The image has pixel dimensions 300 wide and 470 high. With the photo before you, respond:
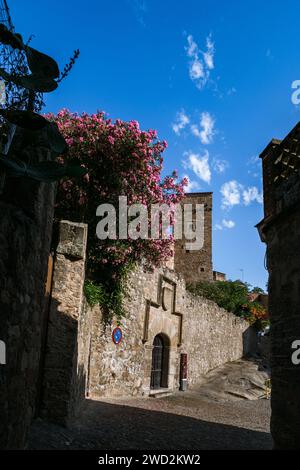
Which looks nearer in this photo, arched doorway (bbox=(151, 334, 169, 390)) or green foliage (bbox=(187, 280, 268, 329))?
arched doorway (bbox=(151, 334, 169, 390))

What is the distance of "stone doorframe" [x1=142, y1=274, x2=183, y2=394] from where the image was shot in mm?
10977

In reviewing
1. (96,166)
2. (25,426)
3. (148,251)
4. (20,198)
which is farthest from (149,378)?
(20,198)

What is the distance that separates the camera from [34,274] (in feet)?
10.7

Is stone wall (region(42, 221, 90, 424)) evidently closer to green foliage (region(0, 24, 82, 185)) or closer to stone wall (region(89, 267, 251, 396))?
green foliage (region(0, 24, 82, 185))

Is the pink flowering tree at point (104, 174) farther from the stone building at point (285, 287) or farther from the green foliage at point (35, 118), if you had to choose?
the green foliage at point (35, 118)

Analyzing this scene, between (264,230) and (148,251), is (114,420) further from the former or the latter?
(148,251)

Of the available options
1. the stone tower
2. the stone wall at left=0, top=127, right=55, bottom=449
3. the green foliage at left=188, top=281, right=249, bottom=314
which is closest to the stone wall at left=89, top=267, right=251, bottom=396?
the green foliage at left=188, top=281, right=249, bottom=314

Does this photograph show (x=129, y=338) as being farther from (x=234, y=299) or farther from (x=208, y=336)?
(x=234, y=299)

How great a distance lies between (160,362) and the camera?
492 inches

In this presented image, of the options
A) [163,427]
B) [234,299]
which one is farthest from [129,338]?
[234,299]

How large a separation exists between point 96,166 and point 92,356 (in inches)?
164

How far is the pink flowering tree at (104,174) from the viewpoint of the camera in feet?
28.7

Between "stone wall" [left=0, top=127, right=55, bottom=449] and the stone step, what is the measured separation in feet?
Answer: 25.8

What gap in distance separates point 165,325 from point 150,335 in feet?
3.92
